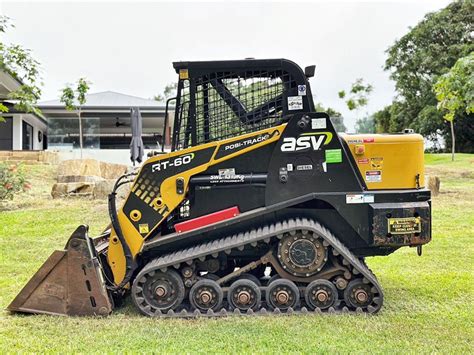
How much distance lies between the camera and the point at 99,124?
31.1 meters

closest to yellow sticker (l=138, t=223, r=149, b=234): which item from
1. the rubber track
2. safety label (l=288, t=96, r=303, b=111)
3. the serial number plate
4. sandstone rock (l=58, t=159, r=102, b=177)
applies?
the rubber track

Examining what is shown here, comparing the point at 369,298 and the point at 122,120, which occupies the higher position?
the point at 122,120

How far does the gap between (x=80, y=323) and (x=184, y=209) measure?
5.26ft

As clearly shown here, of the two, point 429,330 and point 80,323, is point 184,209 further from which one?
point 429,330

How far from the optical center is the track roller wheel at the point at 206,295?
5.14m

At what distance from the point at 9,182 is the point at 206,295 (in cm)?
1116

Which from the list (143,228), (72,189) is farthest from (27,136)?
(143,228)

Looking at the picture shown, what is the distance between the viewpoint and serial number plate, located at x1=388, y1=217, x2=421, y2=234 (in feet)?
17.2

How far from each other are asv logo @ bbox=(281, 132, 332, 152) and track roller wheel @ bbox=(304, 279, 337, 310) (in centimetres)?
136

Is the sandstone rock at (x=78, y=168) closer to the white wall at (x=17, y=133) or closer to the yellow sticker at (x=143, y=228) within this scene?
the white wall at (x=17, y=133)

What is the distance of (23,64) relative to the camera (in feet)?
38.4

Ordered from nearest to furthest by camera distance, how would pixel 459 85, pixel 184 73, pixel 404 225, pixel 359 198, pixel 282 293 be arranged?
pixel 282 293, pixel 404 225, pixel 359 198, pixel 184 73, pixel 459 85

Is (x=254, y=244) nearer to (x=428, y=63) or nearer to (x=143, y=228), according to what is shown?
(x=143, y=228)

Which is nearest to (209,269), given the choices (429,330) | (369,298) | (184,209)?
(184,209)
